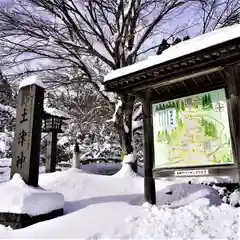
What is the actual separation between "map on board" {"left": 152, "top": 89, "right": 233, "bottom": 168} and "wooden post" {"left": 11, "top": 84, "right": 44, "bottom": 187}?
3.21m

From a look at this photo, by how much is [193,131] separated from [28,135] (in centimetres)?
431

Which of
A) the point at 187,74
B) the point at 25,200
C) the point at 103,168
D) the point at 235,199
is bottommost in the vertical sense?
the point at 235,199

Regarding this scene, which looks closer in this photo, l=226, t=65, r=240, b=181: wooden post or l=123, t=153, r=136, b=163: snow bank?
l=226, t=65, r=240, b=181: wooden post

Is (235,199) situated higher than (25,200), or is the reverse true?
(25,200)

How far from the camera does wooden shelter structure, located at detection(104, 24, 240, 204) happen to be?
5.44 meters

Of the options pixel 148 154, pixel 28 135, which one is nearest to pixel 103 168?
pixel 148 154

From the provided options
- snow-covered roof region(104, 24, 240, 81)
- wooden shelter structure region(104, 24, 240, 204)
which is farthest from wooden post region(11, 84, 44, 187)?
snow-covered roof region(104, 24, 240, 81)

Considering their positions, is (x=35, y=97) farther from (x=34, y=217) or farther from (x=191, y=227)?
(x=191, y=227)

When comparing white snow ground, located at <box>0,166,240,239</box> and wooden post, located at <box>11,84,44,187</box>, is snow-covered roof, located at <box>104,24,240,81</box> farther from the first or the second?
white snow ground, located at <box>0,166,240,239</box>

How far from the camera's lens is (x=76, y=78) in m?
14.2

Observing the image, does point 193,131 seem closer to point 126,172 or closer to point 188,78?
point 188,78

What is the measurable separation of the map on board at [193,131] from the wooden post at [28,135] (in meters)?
3.21

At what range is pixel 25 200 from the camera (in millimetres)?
5582

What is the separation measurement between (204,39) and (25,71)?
35.6ft
